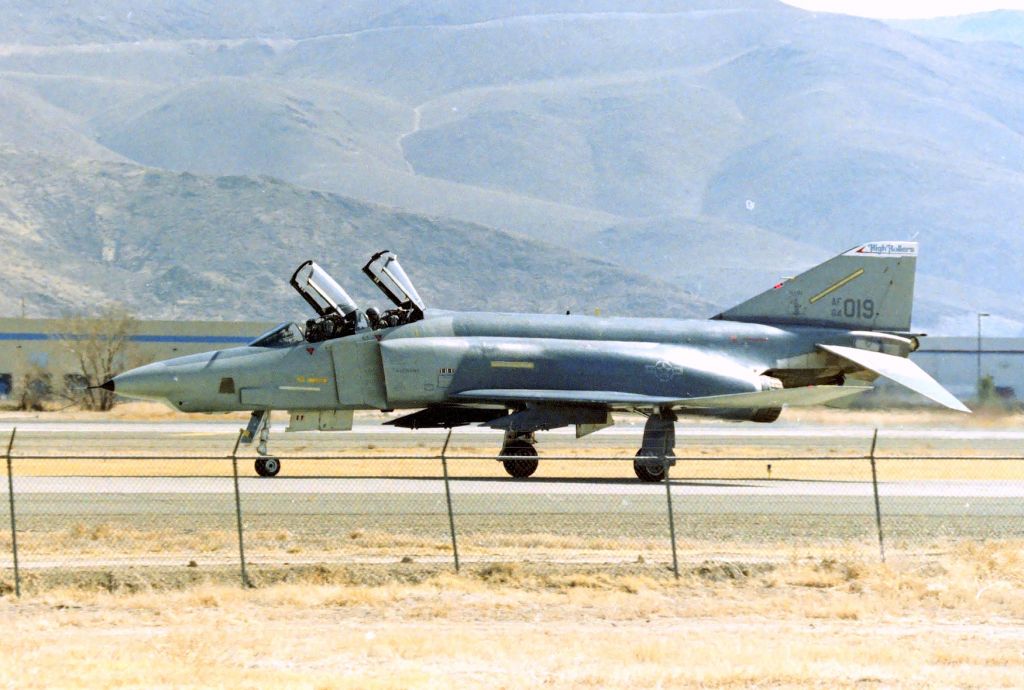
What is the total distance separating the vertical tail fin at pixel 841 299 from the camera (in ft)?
99.9

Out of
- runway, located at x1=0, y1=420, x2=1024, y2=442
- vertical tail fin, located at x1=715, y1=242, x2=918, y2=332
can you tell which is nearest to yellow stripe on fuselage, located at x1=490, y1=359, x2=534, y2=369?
vertical tail fin, located at x1=715, y1=242, x2=918, y2=332

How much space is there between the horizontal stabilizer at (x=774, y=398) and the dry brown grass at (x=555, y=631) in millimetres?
9361

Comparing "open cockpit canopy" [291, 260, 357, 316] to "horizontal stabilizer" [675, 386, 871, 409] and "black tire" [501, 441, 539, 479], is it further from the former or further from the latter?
"horizontal stabilizer" [675, 386, 871, 409]

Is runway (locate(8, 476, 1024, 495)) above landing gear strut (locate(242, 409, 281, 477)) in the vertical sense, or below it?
below

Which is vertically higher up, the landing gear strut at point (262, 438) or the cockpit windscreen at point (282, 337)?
the cockpit windscreen at point (282, 337)

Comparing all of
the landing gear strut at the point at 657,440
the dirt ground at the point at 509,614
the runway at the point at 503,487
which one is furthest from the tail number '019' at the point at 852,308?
the dirt ground at the point at 509,614

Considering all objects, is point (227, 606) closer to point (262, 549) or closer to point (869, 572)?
point (262, 549)

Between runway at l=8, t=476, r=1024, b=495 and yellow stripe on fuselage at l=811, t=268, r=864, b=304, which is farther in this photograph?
yellow stripe on fuselage at l=811, t=268, r=864, b=304

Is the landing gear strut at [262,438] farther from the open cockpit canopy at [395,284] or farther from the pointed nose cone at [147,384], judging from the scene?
the open cockpit canopy at [395,284]

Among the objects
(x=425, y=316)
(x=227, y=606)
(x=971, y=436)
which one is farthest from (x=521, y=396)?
(x=971, y=436)

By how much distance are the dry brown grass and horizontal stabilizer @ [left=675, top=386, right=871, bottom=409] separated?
9.36 m

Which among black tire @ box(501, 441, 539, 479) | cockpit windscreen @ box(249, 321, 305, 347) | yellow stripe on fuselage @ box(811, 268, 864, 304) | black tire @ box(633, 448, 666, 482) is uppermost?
yellow stripe on fuselage @ box(811, 268, 864, 304)

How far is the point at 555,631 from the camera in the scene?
13523mm

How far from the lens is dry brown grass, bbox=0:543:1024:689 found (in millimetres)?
11602
